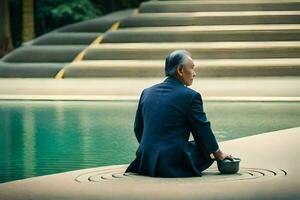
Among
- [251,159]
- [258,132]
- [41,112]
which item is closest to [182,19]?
[41,112]

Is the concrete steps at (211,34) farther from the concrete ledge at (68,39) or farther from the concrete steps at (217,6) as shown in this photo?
the concrete steps at (217,6)

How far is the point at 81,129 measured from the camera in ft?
43.9

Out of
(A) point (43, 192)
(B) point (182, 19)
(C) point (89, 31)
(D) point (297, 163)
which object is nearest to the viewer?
(A) point (43, 192)

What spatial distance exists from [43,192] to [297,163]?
8.63 feet

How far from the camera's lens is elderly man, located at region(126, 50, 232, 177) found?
25.3 feet

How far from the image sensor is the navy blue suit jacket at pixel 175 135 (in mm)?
7715

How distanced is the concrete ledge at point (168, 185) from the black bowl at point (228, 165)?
0.21ft

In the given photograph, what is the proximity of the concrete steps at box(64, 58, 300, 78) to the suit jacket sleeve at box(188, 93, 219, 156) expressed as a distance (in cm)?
1393

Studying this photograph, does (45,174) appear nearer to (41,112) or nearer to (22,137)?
(22,137)

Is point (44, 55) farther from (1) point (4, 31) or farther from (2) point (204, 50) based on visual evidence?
(2) point (204, 50)

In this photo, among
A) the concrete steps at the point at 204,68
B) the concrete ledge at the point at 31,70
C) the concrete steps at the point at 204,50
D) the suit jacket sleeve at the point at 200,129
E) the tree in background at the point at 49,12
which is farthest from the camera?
the tree in background at the point at 49,12

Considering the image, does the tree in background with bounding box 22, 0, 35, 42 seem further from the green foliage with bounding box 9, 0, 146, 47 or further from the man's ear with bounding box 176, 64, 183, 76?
the man's ear with bounding box 176, 64, 183, 76

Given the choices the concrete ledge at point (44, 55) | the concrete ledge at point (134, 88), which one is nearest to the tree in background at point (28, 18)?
the concrete ledge at point (44, 55)

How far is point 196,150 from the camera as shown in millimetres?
7828
